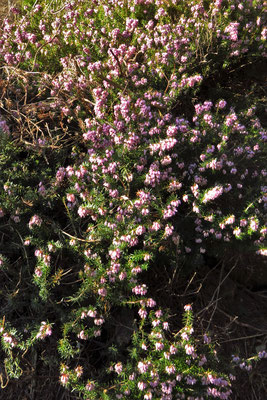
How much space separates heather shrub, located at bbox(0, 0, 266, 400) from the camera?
88.2 inches

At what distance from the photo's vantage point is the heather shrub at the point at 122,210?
2240mm

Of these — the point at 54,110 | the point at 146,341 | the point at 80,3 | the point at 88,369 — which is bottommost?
the point at 88,369

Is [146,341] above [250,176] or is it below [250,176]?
below

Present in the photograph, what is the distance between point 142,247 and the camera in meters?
2.65

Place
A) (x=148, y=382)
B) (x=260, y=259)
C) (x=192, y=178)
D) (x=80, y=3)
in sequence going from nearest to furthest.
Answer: (x=148, y=382), (x=192, y=178), (x=260, y=259), (x=80, y=3)

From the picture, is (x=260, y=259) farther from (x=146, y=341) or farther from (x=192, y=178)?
(x=146, y=341)

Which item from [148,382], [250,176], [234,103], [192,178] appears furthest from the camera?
[234,103]

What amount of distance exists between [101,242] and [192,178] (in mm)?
894

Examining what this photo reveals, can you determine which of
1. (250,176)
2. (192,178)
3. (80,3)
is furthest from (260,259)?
(80,3)

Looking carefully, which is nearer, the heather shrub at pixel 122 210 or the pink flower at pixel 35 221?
the heather shrub at pixel 122 210

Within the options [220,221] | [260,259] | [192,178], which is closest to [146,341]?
[220,221]

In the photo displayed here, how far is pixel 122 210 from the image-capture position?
8.06 feet

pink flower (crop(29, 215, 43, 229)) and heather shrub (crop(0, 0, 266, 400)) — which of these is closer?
heather shrub (crop(0, 0, 266, 400))

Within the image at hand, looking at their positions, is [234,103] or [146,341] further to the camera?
[234,103]
